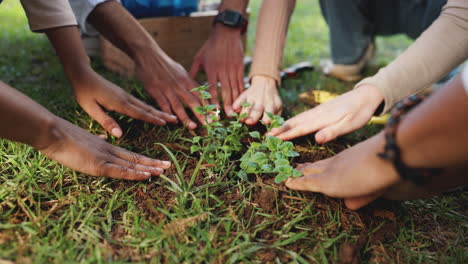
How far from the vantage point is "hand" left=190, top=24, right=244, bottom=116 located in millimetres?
2133

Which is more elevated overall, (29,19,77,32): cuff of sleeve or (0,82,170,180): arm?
(29,19,77,32): cuff of sleeve

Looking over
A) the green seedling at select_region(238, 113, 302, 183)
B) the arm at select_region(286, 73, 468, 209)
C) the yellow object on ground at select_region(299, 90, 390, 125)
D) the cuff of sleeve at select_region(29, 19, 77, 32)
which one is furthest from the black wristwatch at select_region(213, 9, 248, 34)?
the arm at select_region(286, 73, 468, 209)

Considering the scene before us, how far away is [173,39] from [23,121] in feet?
5.91

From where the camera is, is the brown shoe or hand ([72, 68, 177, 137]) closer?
hand ([72, 68, 177, 137])

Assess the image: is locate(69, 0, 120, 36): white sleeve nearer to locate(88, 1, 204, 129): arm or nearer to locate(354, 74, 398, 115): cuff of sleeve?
locate(88, 1, 204, 129): arm

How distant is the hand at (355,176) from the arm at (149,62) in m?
0.92

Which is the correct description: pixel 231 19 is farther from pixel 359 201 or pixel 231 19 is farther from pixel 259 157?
pixel 359 201

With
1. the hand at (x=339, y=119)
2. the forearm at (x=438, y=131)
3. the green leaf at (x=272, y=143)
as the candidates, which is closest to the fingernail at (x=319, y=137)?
the hand at (x=339, y=119)

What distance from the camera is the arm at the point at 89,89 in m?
1.79

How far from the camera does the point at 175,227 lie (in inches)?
49.5

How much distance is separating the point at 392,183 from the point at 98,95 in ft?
4.88

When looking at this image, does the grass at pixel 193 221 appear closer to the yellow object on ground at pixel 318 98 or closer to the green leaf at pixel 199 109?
the green leaf at pixel 199 109

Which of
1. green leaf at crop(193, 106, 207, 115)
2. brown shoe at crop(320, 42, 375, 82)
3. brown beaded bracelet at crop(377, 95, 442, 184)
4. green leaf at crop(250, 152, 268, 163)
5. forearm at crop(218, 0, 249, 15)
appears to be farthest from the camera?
brown shoe at crop(320, 42, 375, 82)

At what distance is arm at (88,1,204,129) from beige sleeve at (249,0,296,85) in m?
0.46
